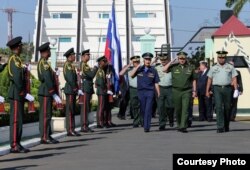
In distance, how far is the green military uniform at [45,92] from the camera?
13617 millimetres

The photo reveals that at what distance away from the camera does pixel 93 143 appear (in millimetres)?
14055

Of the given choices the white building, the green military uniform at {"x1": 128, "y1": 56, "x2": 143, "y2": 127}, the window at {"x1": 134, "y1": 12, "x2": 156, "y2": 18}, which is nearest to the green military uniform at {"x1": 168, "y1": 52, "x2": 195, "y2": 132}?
the green military uniform at {"x1": 128, "y1": 56, "x2": 143, "y2": 127}

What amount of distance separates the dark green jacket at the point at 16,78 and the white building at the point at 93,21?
6174 cm

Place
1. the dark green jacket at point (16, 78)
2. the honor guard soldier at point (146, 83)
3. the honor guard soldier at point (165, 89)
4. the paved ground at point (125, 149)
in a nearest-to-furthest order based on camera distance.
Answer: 1. the paved ground at point (125, 149)
2. the dark green jacket at point (16, 78)
3. the honor guard soldier at point (146, 83)
4. the honor guard soldier at point (165, 89)

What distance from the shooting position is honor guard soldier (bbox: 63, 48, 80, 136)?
15639mm

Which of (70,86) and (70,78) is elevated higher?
(70,78)

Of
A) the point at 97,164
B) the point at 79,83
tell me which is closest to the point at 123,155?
the point at 97,164

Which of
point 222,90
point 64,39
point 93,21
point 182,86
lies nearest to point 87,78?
point 182,86

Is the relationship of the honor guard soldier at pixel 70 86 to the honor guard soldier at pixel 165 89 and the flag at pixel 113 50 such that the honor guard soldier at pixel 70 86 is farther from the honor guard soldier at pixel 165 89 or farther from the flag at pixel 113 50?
the flag at pixel 113 50

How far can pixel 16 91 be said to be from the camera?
12.3 metres

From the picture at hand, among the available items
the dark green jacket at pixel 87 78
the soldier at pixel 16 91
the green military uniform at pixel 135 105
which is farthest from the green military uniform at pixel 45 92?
the green military uniform at pixel 135 105

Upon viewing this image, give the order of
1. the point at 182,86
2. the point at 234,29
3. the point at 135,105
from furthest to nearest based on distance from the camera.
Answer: the point at 234,29 → the point at 135,105 → the point at 182,86

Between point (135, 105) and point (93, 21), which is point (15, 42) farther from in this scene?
point (93, 21)

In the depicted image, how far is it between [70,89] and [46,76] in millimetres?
2210
